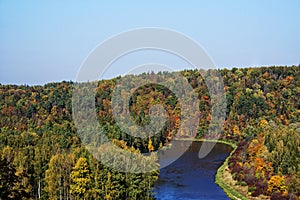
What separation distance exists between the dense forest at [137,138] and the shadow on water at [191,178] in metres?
2.56

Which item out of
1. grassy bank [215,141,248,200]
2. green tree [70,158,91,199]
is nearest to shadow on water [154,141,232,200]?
grassy bank [215,141,248,200]

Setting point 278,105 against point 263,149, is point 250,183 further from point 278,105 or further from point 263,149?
point 278,105

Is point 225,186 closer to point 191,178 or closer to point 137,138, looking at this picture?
point 191,178

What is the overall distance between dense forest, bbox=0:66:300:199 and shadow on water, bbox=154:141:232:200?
2556 millimetres

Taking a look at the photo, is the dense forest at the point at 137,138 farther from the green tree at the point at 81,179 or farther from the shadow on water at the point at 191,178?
the shadow on water at the point at 191,178

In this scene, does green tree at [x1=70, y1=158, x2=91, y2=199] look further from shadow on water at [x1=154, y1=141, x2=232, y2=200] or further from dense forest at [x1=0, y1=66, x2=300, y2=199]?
shadow on water at [x1=154, y1=141, x2=232, y2=200]

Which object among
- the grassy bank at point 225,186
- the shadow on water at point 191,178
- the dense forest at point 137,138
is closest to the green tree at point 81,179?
the dense forest at point 137,138

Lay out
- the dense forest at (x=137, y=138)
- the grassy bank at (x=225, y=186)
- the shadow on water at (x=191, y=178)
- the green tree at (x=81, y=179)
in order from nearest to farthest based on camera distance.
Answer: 1. the green tree at (x=81, y=179)
2. the dense forest at (x=137, y=138)
3. the grassy bank at (x=225, y=186)
4. the shadow on water at (x=191, y=178)

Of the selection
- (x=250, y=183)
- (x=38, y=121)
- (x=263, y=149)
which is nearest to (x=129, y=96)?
(x=38, y=121)

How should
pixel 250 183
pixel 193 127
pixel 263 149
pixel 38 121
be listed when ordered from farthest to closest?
pixel 193 127 → pixel 38 121 → pixel 263 149 → pixel 250 183

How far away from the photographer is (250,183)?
122 feet

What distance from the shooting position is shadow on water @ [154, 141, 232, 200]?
35125 mm

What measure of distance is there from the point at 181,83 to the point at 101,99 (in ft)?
52.7

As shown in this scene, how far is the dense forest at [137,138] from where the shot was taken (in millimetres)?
27047
